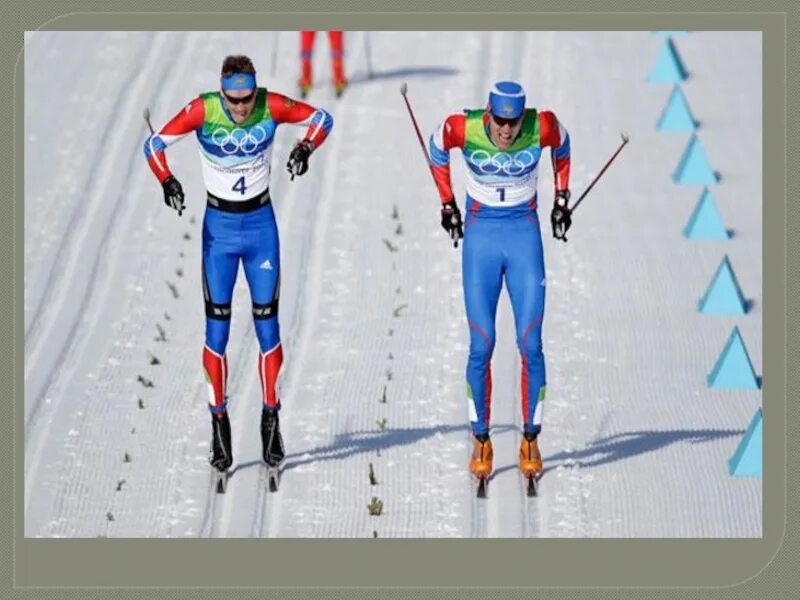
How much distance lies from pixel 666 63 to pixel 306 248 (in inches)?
205

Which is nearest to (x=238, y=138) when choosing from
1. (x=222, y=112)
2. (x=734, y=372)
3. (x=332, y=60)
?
(x=222, y=112)

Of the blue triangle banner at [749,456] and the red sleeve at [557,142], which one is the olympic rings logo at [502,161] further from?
the blue triangle banner at [749,456]

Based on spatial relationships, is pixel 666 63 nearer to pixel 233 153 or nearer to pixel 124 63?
pixel 124 63

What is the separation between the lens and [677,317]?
25.0 meters

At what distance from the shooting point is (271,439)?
2197 cm

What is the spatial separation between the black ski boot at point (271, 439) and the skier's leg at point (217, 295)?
1.04 ft

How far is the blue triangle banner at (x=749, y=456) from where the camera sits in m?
22.1

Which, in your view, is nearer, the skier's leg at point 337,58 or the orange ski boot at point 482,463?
the orange ski boot at point 482,463

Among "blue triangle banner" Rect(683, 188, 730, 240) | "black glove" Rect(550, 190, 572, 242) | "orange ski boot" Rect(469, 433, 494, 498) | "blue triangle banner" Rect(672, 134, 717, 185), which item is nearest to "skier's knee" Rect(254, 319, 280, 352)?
"orange ski boot" Rect(469, 433, 494, 498)

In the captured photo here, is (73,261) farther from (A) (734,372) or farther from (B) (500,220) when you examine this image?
(B) (500,220)

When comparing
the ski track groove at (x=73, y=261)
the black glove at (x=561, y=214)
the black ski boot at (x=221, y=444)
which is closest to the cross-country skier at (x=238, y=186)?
the black ski boot at (x=221, y=444)

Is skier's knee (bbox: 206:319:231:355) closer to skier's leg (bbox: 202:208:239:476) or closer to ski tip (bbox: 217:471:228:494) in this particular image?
skier's leg (bbox: 202:208:239:476)

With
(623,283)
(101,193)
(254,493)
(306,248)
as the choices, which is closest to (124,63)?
(101,193)

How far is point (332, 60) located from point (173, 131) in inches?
332
